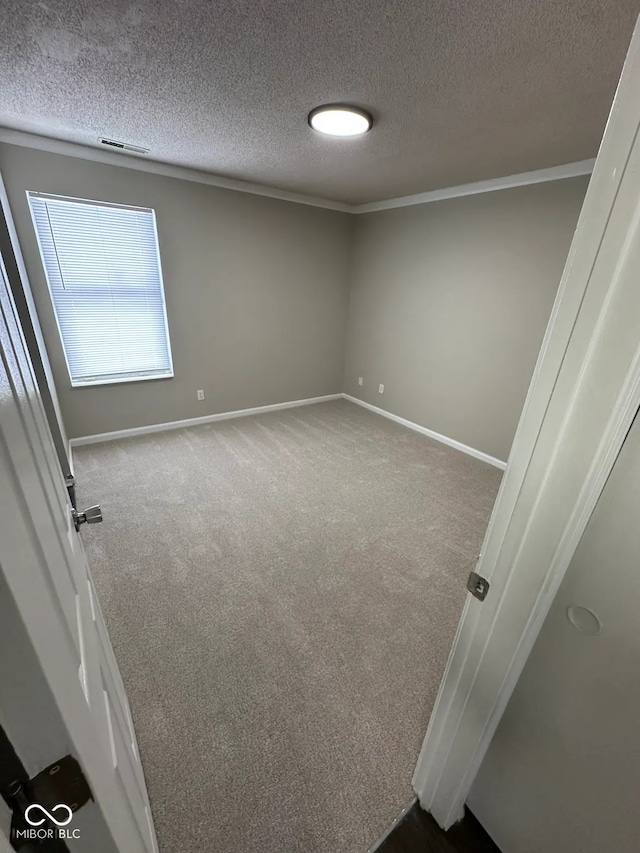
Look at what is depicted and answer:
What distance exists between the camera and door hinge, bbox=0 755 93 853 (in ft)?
1.08

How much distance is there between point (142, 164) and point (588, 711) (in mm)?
3916

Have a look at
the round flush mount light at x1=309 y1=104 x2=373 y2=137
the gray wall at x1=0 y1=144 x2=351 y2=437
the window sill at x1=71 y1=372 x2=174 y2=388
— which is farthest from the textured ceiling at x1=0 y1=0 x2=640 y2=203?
the window sill at x1=71 y1=372 x2=174 y2=388

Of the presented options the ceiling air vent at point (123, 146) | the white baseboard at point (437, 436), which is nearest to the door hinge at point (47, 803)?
the white baseboard at point (437, 436)

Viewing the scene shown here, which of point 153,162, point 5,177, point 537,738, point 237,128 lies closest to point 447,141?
point 237,128

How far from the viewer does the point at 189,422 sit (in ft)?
12.3

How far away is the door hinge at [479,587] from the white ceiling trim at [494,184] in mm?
2881

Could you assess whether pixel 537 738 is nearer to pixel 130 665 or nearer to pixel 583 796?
pixel 583 796

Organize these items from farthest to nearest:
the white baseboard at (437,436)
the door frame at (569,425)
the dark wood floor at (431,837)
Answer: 1. the white baseboard at (437,436)
2. the dark wood floor at (431,837)
3. the door frame at (569,425)

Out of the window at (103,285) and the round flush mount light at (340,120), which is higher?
the round flush mount light at (340,120)

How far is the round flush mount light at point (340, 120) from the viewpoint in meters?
1.70

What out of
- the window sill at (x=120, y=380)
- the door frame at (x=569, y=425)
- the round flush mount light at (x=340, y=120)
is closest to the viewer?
the door frame at (x=569, y=425)

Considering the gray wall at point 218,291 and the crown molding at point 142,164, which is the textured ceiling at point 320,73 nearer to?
the crown molding at point 142,164

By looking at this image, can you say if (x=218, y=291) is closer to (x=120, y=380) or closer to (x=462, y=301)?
(x=120, y=380)

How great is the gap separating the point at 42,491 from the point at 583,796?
4.25 ft
